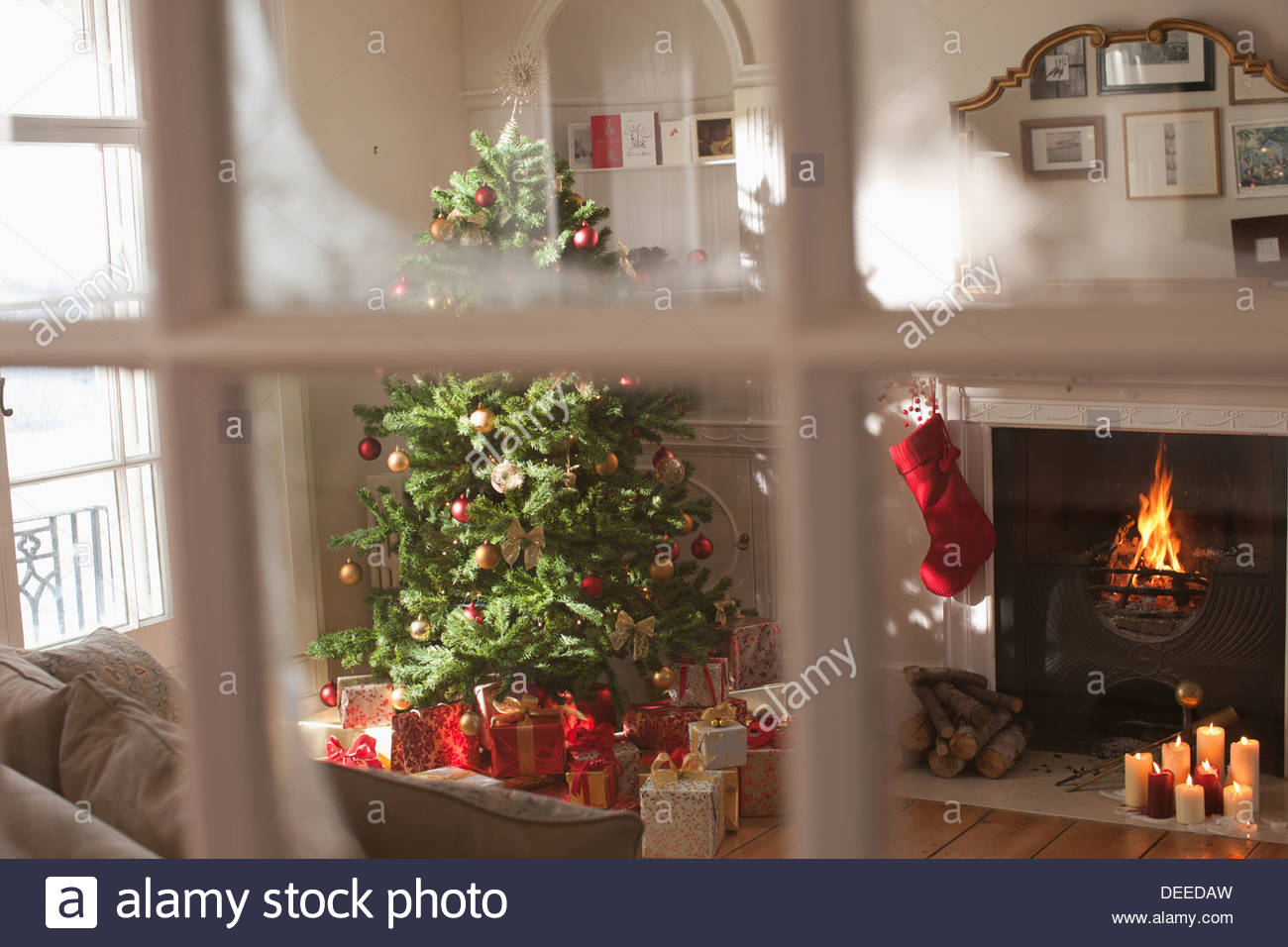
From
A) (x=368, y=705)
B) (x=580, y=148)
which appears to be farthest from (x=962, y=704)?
(x=580, y=148)

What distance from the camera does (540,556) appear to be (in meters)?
2.04

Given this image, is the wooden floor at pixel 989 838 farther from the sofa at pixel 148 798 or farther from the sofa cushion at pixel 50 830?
the sofa cushion at pixel 50 830

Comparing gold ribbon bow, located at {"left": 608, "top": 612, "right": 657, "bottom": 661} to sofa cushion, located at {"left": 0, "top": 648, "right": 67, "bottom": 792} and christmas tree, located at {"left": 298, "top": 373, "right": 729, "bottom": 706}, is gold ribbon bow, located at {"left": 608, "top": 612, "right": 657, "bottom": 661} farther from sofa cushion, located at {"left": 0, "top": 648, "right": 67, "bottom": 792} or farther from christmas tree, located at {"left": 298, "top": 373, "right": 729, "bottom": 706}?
sofa cushion, located at {"left": 0, "top": 648, "right": 67, "bottom": 792}

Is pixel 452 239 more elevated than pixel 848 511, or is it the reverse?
pixel 452 239

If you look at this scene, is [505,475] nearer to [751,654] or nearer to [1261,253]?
[751,654]

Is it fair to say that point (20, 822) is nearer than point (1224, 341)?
No

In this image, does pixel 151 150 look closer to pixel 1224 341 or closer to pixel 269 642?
pixel 269 642

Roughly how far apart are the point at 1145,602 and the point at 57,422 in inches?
69.9

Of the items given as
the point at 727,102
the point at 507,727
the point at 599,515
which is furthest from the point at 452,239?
Answer: the point at 507,727

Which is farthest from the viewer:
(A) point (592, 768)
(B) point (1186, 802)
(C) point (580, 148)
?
(A) point (592, 768)

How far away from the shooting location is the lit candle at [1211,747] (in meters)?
1.70
